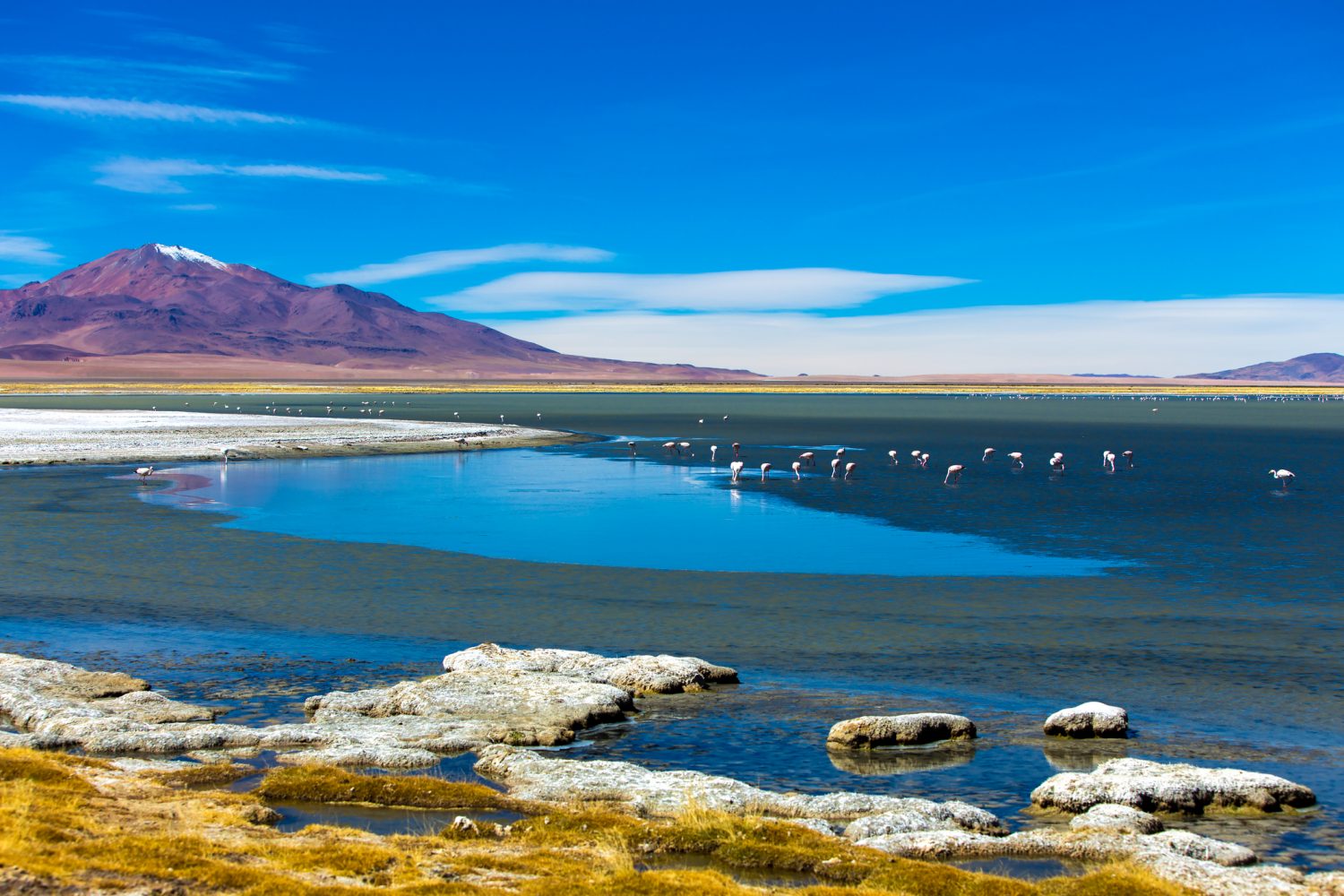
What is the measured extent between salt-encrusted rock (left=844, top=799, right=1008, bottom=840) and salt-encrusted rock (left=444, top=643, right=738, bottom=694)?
5.08m

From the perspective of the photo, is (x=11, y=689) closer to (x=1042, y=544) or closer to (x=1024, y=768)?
(x=1024, y=768)

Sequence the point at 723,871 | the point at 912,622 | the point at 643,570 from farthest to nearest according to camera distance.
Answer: the point at 643,570 → the point at 912,622 → the point at 723,871

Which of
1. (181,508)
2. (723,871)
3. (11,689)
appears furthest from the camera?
(181,508)

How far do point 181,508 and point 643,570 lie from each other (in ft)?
57.3

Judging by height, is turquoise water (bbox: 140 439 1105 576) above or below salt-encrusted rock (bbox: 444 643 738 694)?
above

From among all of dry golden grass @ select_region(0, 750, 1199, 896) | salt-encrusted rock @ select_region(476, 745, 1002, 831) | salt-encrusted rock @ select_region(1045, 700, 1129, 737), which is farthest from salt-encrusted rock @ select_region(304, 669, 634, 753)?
salt-encrusted rock @ select_region(1045, 700, 1129, 737)

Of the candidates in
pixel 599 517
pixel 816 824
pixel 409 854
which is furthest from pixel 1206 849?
pixel 599 517

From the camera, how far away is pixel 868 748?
43.7ft

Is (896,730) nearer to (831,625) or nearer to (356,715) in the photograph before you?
(356,715)

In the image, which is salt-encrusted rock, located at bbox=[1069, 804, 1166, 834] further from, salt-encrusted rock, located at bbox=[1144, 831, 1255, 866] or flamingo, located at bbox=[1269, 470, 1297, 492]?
flamingo, located at bbox=[1269, 470, 1297, 492]

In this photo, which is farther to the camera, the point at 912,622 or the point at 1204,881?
the point at 912,622

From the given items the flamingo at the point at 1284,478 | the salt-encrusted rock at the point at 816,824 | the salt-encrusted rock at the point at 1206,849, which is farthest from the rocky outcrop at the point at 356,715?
the flamingo at the point at 1284,478

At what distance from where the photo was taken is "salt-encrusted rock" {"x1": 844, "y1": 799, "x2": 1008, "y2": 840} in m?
10.6

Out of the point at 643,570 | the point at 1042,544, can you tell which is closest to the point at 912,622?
the point at 643,570
